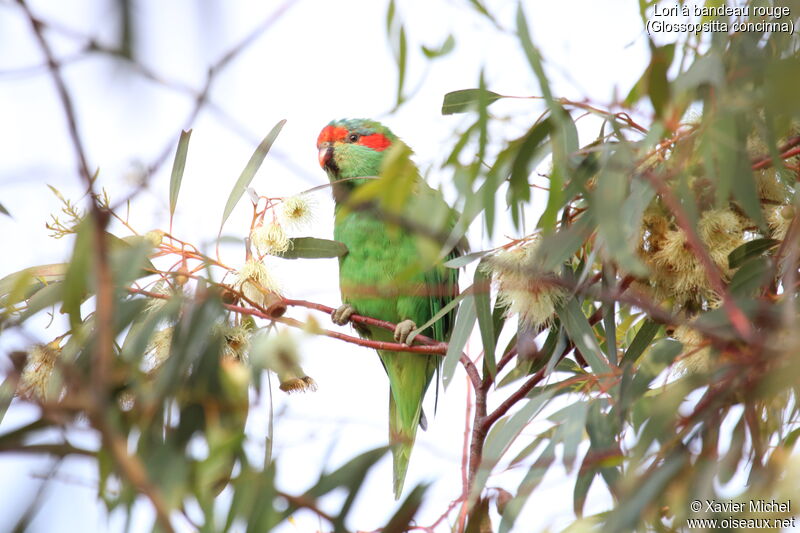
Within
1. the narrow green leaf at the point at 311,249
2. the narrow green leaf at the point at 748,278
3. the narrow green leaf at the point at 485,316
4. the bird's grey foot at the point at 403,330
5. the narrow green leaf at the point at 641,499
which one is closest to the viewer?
the narrow green leaf at the point at 641,499

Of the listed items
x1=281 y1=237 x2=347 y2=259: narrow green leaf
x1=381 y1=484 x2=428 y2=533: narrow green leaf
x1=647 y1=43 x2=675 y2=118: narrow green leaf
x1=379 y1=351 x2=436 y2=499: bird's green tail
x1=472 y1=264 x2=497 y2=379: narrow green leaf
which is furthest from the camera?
x1=379 y1=351 x2=436 y2=499: bird's green tail

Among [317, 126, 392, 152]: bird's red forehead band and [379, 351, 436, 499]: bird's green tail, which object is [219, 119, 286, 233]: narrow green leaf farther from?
[317, 126, 392, 152]: bird's red forehead band

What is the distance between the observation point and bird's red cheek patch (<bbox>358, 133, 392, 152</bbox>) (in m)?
3.48

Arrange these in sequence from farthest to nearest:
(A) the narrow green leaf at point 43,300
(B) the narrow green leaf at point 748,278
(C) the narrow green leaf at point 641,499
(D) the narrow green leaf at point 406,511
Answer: (A) the narrow green leaf at point 43,300 → (B) the narrow green leaf at point 748,278 → (D) the narrow green leaf at point 406,511 → (C) the narrow green leaf at point 641,499

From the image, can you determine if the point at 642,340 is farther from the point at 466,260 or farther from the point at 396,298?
the point at 396,298

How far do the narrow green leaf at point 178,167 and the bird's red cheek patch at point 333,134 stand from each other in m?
1.51

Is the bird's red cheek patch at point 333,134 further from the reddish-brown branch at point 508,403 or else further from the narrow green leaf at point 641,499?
the narrow green leaf at point 641,499

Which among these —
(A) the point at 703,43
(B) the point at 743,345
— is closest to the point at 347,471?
(B) the point at 743,345

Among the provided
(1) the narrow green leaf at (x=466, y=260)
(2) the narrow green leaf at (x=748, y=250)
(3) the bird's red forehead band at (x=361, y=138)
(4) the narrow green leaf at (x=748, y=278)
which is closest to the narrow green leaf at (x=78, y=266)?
(1) the narrow green leaf at (x=466, y=260)

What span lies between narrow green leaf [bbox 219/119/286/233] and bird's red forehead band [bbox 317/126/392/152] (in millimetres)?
1460

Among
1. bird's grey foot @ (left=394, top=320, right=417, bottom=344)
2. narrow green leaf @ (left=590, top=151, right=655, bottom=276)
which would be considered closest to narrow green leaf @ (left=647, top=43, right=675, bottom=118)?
narrow green leaf @ (left=590, top=151, right=655, bottom=276)

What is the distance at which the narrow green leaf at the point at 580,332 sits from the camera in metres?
1.75

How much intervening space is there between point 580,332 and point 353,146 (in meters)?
1.87

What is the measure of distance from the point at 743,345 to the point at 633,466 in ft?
0.84
